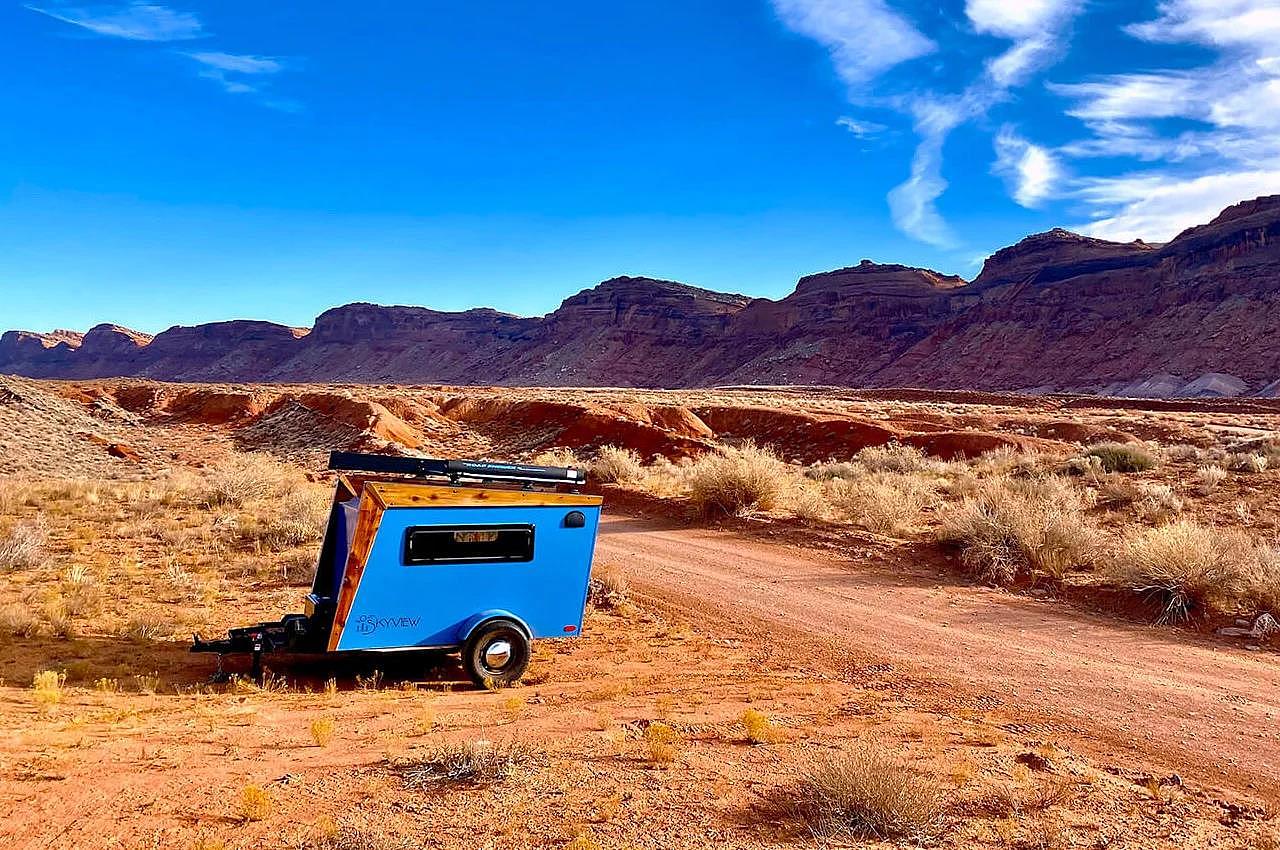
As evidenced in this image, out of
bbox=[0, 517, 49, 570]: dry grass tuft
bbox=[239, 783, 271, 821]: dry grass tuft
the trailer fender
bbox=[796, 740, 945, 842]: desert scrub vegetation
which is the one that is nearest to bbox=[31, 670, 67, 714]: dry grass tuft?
bbox=[239, 783, 271, 821]: dry grass tuft

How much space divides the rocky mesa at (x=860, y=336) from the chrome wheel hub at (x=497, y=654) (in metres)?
80.4

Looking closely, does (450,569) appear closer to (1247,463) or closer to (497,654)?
(497,654)

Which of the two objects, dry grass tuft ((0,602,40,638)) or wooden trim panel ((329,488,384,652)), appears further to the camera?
dry grass tuft ((0,602,40,638))

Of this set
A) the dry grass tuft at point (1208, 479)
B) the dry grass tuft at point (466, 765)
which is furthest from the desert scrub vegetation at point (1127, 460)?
the dry grass tuft at point (466, 765)

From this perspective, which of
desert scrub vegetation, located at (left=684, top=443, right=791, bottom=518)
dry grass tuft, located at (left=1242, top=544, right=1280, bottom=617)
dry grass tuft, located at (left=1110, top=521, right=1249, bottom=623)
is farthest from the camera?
desert scrub vegetation, located at (left=684, top=443, right=791, bottom=518)

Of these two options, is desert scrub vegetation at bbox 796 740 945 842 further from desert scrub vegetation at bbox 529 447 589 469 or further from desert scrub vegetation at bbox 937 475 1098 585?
desert scrub vegetation at bbox 529 447 589 469

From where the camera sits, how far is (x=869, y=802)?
4203 mm

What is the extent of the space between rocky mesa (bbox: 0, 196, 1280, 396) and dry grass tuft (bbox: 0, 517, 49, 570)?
82.7 meters

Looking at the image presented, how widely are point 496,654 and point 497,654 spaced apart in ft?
0.04

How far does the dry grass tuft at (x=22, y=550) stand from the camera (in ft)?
35.4

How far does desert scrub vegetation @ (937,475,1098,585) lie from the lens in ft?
34.8

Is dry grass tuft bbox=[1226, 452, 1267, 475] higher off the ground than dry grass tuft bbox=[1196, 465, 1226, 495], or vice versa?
dry grass tuft bbox=[1226, 452, 1267, 475]

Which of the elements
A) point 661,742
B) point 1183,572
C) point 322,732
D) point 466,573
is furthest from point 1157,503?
point 322,732

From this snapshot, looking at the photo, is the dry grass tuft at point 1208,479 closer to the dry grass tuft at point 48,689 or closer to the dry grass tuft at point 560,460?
the dry grass tuft at point 560,460
